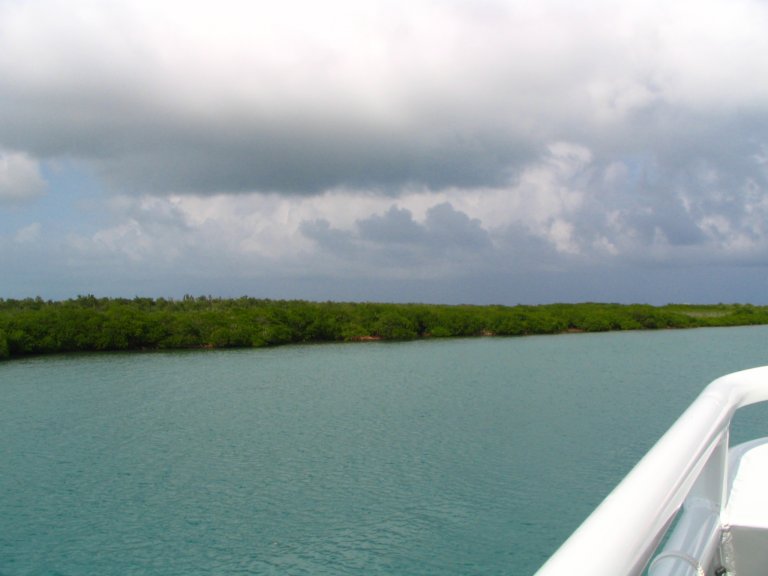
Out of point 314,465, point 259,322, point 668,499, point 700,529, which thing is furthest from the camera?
point 259,322

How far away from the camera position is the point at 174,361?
25.8m

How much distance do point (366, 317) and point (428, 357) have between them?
1290 centimetres

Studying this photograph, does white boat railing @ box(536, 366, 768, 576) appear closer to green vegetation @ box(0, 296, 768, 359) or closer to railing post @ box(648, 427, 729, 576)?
railing post @ box(648, 427, 729, 576)

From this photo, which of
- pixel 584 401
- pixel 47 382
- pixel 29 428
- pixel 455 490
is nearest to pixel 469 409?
pixel 584 401

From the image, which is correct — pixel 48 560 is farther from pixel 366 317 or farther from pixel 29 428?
pixel 366 317

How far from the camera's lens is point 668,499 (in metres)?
0.96

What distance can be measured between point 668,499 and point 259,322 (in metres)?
34.5

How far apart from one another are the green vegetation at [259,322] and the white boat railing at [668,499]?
29.1 meters

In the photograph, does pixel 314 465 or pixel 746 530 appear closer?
pixel 746 530

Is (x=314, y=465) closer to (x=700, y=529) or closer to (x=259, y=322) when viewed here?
(x=700, y=529)

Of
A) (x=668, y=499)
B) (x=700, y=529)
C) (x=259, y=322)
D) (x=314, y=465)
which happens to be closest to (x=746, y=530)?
(x=700, y=529)

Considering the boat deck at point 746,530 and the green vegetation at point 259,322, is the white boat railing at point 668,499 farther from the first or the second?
the green vegetation at point 259,322

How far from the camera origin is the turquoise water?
273 inches

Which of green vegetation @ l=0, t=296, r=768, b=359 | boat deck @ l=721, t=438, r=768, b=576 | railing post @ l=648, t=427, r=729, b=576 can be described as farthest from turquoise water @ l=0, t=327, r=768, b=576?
green vegetation @ l=0, t=296, r=768, b=359
